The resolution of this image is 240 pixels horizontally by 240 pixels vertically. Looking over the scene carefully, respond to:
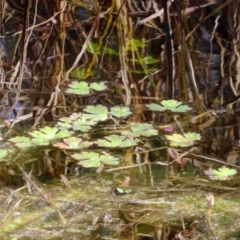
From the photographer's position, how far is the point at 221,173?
4.91 ft

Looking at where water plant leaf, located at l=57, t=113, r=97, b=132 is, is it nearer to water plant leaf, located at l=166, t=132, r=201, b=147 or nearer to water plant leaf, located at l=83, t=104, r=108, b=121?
water plant leaf, located at l=83, t=104, r=108, b=121

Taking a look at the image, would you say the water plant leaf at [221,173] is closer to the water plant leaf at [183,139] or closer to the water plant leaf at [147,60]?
the water plant leaf at [183,139]

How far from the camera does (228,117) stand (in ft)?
6.23

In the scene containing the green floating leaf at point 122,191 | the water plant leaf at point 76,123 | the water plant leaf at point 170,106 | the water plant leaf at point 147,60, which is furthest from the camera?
the water plant leaf at point 147,60

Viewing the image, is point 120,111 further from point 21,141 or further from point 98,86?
point 21,141

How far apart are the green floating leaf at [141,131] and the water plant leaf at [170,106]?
0.16 meters

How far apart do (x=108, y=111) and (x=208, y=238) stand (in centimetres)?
78

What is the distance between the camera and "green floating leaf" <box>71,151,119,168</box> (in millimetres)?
1558

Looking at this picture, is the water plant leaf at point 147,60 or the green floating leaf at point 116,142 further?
the water plant leaf at point 147,60

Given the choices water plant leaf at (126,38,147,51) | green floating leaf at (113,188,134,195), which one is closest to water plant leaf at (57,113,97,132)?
green floating leaf at (113,188,134,195)

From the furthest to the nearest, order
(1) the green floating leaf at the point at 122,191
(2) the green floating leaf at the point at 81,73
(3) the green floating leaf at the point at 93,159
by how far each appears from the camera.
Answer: (2) the green floating leaf at the point at 81,73 < (3) the green floating leaf at the point at 93,159 < (1) the green floating leaf at the point at 122,191

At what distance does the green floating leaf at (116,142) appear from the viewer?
167 cm

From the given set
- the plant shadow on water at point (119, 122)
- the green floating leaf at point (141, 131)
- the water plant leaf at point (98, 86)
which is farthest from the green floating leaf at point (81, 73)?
the green floating leaf at point (141, 131)

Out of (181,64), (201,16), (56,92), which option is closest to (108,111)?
(56,92)
